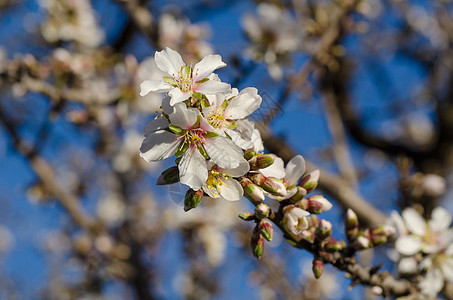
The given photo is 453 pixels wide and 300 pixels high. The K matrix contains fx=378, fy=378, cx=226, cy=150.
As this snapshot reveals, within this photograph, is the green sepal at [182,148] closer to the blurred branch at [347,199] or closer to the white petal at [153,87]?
the white petal at [153,87]

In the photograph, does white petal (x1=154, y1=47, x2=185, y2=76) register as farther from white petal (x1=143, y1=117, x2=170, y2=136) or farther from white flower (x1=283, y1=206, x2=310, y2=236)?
white flower (x1=283, y1=206, x2=310, y2=236)

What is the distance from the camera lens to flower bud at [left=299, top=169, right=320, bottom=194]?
1.02m

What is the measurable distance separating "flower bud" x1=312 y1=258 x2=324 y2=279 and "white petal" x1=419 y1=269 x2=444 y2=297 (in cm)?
44

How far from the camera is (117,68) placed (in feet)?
8.05

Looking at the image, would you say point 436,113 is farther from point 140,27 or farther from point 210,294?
point 140,27

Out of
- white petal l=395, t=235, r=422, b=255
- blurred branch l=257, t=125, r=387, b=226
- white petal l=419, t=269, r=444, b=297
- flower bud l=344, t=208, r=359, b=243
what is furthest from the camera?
blurred branch l=257, t=125, r=387, b=226

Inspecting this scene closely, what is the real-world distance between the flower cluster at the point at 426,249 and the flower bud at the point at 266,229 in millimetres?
649

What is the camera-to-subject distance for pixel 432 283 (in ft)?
4.15

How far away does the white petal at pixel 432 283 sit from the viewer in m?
1.24

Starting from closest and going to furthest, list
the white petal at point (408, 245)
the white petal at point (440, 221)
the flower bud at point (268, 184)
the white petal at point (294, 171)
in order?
the flower bud at point (268, 184) → the white petal at point (294, 171) → the white petal at point (408, 245) → the white petal at point (440, 221)

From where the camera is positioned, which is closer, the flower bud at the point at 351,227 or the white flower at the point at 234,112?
the white flower at the point at 234,112

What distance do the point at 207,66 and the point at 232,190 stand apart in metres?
0.30

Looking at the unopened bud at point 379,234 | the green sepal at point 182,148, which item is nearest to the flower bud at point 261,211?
the green sepal at point 182,148

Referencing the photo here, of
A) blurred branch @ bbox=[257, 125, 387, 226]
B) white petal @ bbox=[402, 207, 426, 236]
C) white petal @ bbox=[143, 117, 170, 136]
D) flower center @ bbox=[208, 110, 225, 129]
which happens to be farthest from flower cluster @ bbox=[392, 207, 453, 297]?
white petal @ bbox=[143, 117, 170, 136]
